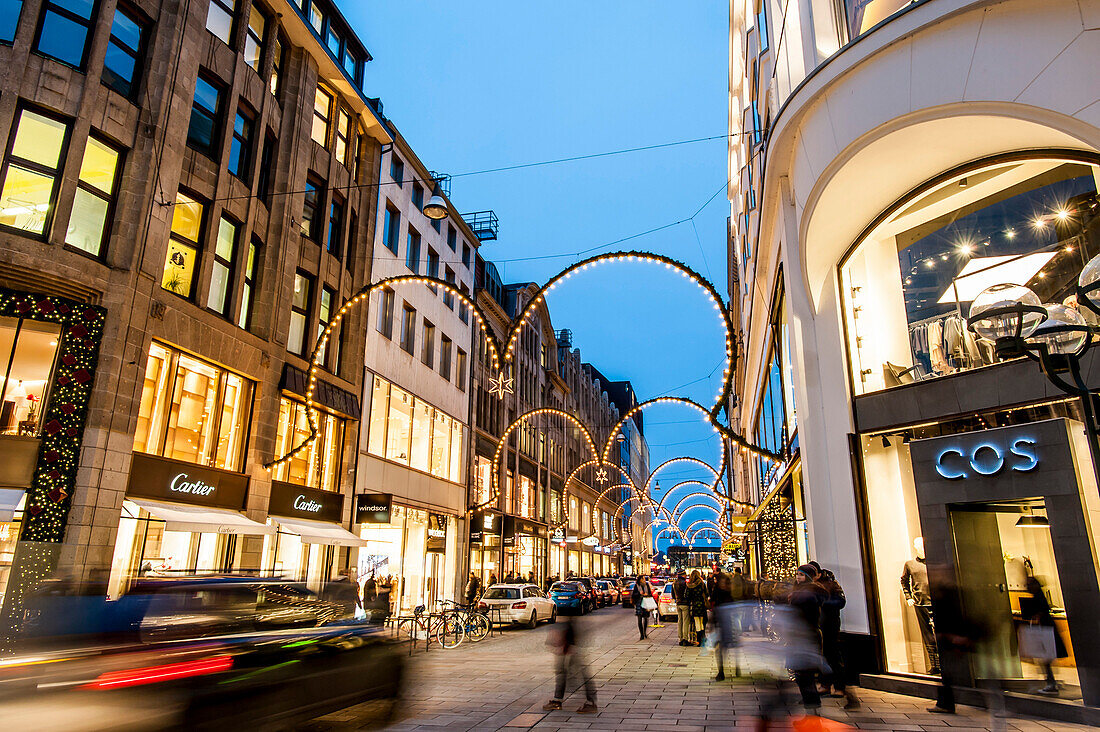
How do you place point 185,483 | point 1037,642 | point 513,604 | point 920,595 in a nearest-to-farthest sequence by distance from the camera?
point 1037,642, point 920,595, point 185,483, point 513,604

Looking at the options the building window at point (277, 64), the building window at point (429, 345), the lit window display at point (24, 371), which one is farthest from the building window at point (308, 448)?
the building window at point (277, 64)

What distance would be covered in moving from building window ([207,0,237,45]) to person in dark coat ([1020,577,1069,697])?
21.7m

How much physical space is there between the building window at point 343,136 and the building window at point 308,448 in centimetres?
955

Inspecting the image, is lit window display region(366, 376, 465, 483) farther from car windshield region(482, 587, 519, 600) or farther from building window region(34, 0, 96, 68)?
building window region(34, 0, 96, 68)

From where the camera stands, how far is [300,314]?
2222 cm

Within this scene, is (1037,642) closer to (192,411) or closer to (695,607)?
(695,607)

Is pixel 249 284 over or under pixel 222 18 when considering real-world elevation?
under

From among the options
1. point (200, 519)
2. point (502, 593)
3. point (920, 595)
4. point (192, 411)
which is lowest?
point (502, 593)

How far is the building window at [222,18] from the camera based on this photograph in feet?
61.0

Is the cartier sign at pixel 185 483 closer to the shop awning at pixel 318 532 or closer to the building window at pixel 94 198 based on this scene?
the shop awning at pixel 318 532

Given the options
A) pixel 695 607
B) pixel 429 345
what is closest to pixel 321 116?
pixel 429 345

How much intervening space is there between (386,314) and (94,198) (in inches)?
510

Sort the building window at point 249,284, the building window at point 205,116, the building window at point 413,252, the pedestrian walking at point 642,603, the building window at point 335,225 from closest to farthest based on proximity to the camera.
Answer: the building window at point 205,116
the building window at point 249,284
the pedestrian walking at point 642,603
the building window at point 335,225
the building window at point 413,252

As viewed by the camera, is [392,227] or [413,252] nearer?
[392,227]
